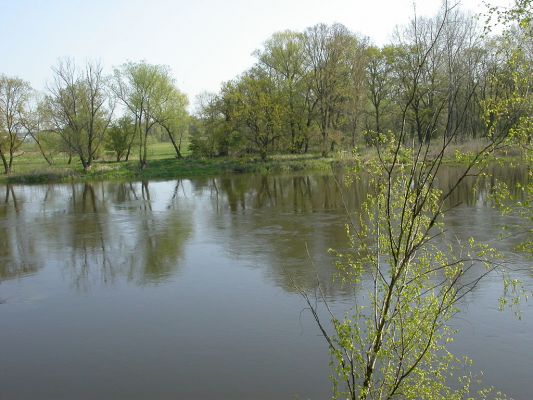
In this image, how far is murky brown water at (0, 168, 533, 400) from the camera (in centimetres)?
898

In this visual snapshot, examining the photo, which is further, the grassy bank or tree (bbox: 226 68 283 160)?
tree (bbox: 226 68 283 160)

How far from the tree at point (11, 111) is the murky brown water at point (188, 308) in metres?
27.8

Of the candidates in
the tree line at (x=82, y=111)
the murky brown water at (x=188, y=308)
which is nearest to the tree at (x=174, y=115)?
the tree line at (x=82, y=111)

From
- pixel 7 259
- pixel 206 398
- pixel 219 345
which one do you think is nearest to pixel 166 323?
pixel 219 345

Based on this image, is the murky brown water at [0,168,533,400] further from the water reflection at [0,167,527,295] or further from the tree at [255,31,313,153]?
the tree at [255,31,313,153]

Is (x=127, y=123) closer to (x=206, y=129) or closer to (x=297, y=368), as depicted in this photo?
(x=206, y=129)

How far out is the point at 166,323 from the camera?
11.4 m

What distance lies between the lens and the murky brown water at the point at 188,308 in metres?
8.98

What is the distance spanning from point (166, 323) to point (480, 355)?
6362mm

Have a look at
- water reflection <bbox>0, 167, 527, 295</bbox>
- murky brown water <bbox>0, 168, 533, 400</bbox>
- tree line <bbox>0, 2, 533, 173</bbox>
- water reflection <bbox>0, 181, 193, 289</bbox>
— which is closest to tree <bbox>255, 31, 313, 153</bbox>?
tree line <bbox>0, 2, 533, 173</bbox>

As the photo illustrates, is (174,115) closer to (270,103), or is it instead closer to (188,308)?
(270,103)

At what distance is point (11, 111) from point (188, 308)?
44.2 m

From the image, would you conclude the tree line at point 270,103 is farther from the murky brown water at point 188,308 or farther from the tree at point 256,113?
the murky brown water at point 188,308

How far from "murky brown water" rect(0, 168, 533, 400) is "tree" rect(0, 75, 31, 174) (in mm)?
27789
